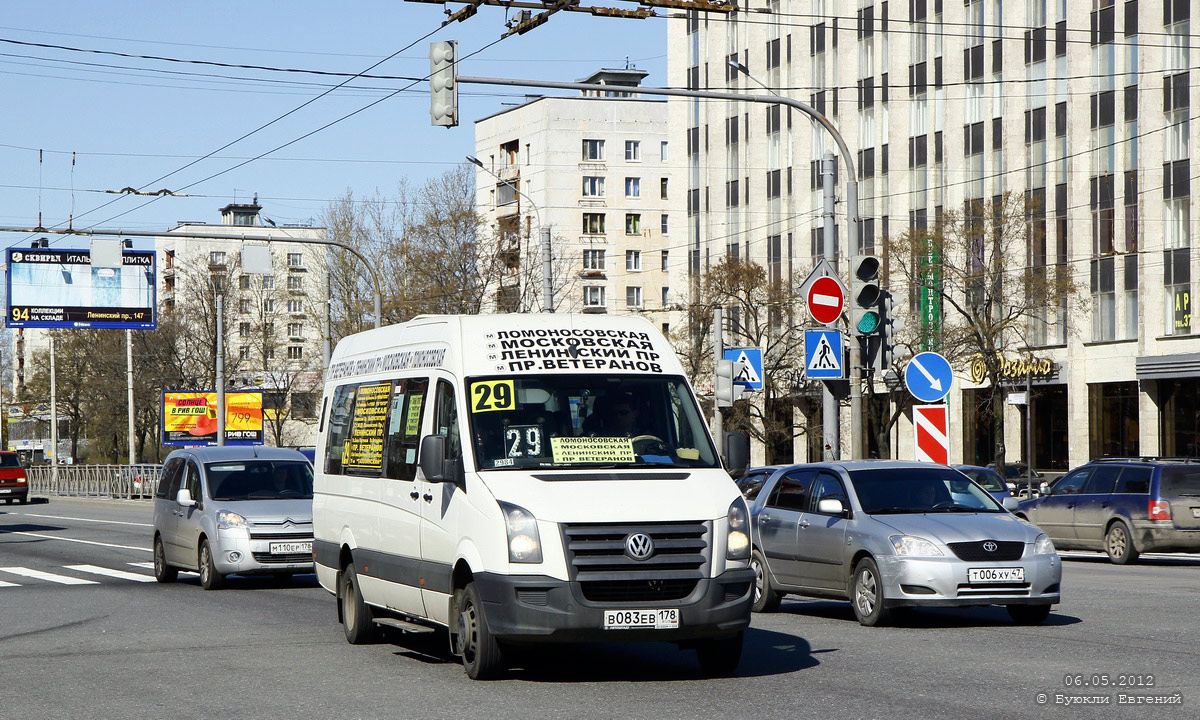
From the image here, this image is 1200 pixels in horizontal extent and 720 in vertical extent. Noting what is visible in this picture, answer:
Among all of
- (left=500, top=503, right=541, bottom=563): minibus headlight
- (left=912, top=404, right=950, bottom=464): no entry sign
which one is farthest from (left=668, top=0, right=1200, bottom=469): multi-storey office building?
(left=500, top=503, right=541, bottom=563): minibus headlight

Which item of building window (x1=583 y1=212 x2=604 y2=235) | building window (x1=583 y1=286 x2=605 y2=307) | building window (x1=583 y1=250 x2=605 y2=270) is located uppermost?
building window (x1=583 y1=212 x2=604 y2=235)

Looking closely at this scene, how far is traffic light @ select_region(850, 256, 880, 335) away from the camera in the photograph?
821 inches

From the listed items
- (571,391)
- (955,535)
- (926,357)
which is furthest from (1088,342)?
(571,391)

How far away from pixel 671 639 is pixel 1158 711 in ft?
9.57

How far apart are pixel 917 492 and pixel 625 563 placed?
536 centimetres

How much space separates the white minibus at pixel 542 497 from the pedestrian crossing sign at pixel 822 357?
10102 mm

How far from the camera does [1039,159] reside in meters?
58.3

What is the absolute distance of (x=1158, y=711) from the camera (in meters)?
8.97

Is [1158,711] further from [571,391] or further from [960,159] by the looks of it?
[960,159]

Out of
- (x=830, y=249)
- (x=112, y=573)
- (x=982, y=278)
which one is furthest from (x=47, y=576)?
(x=982, y=278)

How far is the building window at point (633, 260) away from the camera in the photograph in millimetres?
103625

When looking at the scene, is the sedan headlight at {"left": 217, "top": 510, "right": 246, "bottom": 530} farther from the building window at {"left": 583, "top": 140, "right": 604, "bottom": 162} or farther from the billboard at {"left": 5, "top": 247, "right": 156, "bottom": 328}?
the building window at {"left": 583, "top": 140, "right": 604, "bottom": 162}

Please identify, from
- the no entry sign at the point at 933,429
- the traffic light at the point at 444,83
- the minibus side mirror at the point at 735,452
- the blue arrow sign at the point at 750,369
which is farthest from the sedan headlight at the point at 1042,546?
the blue arrow sign at the point at 750,369

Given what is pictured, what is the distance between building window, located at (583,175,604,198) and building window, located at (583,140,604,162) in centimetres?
121
